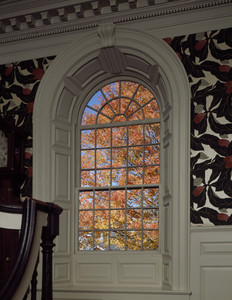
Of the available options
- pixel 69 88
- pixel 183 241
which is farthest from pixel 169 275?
pixel 69 88

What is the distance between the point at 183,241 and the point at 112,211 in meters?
1.26

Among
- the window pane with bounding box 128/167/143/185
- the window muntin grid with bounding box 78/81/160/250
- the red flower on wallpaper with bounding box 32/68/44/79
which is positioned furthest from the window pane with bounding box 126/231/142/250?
the red flower on wallpaper with bounding box 32/68/44/79

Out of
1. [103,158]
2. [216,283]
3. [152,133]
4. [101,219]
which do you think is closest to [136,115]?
[152,133]

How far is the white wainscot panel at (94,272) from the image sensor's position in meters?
5.55

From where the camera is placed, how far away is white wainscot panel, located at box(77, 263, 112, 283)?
5.55 meters

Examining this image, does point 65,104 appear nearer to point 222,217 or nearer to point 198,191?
point 198,191

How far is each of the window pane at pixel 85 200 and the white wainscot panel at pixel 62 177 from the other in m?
0.23

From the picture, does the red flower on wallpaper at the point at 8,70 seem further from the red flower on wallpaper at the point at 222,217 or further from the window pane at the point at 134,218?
the red flower on wallpaper at the point at 222,217

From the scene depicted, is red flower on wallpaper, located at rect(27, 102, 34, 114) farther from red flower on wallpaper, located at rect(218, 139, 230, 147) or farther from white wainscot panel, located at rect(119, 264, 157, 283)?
red flower on wallpaper, located at rect(218, 139, 230, 147)

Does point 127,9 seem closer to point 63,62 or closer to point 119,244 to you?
point 63,62

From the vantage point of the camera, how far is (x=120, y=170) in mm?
5801

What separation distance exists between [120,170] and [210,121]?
1.47m

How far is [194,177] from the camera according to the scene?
4.89 metres

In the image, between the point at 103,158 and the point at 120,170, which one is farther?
the point at 103,158
